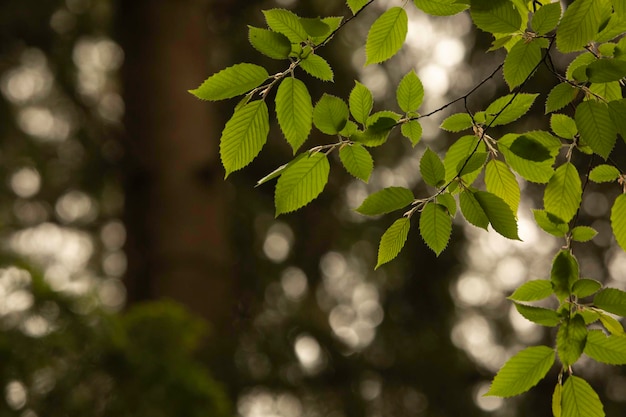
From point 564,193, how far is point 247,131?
0.52 meters

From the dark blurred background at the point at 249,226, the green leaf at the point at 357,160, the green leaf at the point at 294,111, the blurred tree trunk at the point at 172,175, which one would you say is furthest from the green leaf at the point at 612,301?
the blurred tree trunk at the point at 172,175

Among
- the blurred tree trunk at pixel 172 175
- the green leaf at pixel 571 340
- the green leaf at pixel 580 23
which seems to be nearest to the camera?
the green leaf at pixel 580 23

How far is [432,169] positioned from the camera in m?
1.12

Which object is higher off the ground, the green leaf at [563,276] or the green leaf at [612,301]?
the green leaf at [563,276]

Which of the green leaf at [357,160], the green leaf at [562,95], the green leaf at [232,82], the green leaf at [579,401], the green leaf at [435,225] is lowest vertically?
the green leaf at [579,401]

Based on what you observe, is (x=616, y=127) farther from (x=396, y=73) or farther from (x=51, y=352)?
(x=396, y=73)

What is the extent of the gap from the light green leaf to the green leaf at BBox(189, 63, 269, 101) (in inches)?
20.8

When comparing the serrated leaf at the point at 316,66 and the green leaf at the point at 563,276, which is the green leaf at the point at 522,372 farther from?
the serrated leaf at the point at 316,66

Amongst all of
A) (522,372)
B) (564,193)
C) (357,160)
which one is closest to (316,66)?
(357,160)

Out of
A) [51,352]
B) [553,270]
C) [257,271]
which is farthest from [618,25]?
[257,271]

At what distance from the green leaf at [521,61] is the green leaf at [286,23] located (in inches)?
11.4

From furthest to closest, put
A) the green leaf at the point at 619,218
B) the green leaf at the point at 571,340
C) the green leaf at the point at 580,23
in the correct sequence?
the green leaf at the point at 619,218, the green leaf at the point at 571,340, the green leaf at the point at 580,23

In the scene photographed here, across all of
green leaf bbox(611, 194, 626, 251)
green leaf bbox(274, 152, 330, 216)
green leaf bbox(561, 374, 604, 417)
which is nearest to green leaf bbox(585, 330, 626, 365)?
green leaf bbox(561, 374, 604, 417)

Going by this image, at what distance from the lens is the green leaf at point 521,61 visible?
1.03 m
